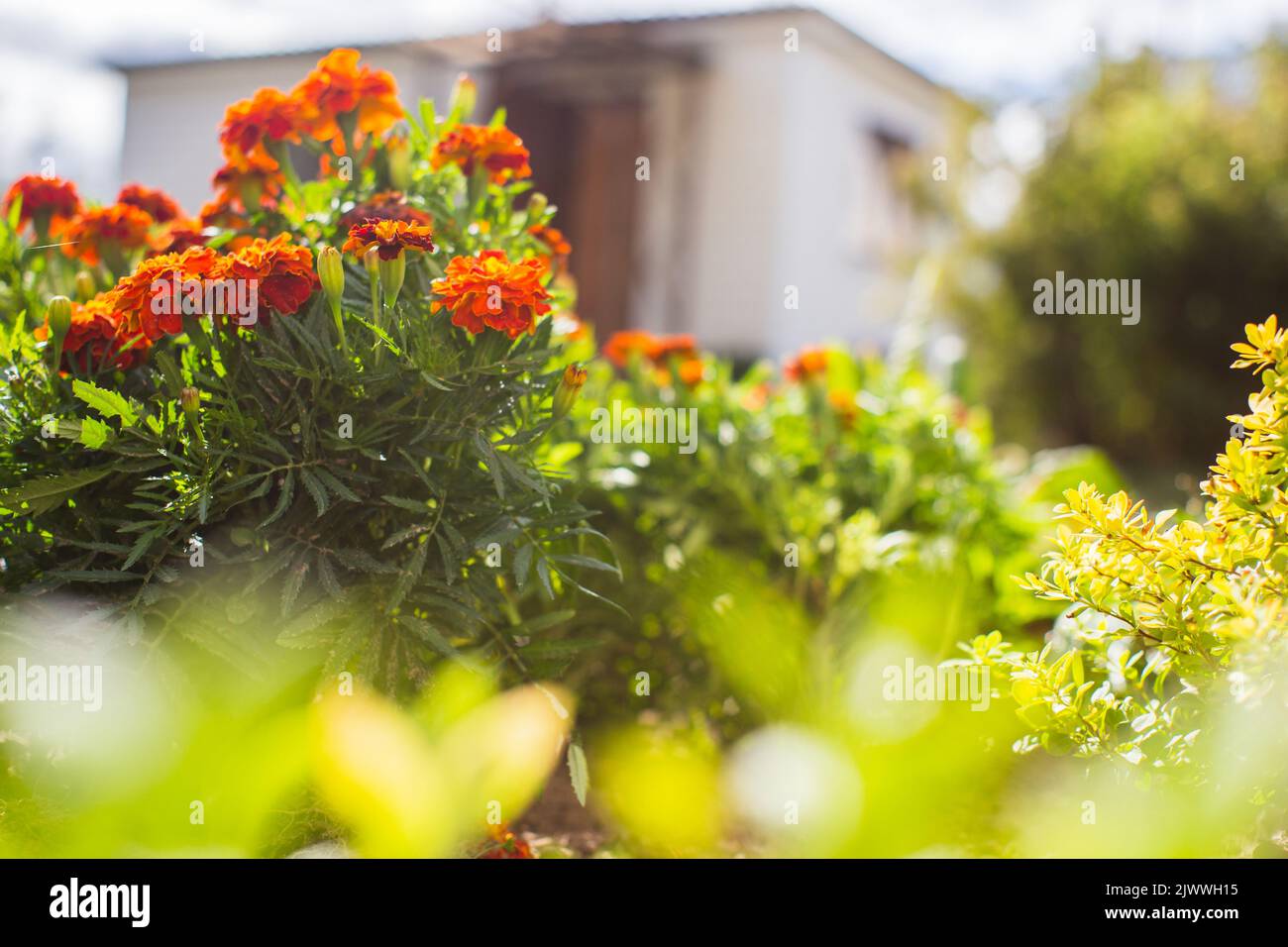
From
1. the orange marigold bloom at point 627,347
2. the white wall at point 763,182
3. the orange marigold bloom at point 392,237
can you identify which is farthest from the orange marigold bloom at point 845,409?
the white wall at point 763,182

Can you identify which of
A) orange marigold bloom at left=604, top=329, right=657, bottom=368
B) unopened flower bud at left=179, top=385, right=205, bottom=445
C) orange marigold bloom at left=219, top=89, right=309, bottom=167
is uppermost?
orange marigold bloom at left=219, top=89, right=309, bottom=167

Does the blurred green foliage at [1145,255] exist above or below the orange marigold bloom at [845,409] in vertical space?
above

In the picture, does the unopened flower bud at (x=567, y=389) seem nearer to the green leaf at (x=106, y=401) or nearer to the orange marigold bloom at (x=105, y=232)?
the green leaf at (x=106, y=401)

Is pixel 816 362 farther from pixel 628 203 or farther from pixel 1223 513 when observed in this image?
pixel 628 203

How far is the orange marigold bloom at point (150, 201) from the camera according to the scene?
105 inches

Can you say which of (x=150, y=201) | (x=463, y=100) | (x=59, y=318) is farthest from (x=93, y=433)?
(x=463, y=100)

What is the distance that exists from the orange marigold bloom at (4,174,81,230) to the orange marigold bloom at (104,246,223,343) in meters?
0.87

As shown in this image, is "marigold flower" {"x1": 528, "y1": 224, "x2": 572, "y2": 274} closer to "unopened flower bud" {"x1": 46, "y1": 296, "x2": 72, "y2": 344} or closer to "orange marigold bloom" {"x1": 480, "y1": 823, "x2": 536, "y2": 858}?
"unopened flower bud" {"x1": 46, "y1": 296, "x2": 72, "y2": 344}

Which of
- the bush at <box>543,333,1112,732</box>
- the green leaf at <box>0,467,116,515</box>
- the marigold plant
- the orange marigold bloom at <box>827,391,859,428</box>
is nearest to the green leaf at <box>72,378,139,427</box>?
the marigold plant

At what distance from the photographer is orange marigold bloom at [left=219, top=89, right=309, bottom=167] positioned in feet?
7.66

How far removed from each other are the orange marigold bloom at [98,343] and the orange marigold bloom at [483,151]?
69 centimetres

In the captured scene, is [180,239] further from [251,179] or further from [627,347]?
[627,347]

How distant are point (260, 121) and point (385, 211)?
0.37 metres
